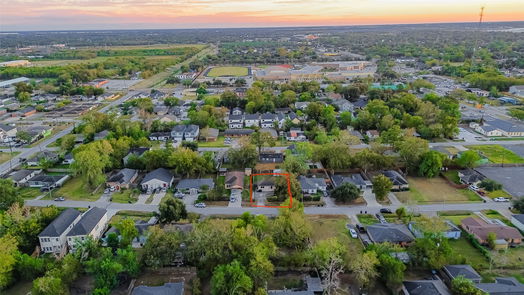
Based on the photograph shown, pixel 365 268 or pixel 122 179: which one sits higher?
pixel 365 268

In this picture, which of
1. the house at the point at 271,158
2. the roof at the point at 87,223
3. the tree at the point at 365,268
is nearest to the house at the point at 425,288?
the tree at the point at 365,268

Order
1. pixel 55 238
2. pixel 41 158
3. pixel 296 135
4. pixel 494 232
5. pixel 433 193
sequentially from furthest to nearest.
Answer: pixel 296 135
pixel 41 158
pixel 433 193
pixel 494 232
pixel 55 238

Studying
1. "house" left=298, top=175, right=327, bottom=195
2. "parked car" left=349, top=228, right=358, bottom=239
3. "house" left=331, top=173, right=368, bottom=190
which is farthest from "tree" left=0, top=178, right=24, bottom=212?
"house" left=331, top=173, right=368, bottom=190

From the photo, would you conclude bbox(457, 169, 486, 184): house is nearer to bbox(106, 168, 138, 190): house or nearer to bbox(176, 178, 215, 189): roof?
bbox(176, 178, 215, 189): roof

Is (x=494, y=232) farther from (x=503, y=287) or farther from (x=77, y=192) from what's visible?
(x=77, y=192)

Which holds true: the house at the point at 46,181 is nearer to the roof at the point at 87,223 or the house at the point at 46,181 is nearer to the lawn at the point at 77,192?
the lawn at the point at 77,192

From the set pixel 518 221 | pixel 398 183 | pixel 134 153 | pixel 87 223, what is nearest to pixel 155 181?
pixel 134 153
